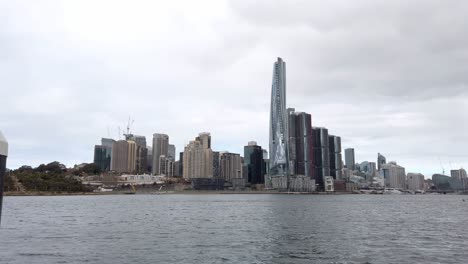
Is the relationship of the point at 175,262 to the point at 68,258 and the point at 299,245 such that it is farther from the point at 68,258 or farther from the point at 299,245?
the point at 299,245

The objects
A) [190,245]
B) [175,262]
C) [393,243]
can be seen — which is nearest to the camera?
[175,262]

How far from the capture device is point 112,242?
173 feet

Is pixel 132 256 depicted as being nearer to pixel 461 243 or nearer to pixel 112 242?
pixel 112 242

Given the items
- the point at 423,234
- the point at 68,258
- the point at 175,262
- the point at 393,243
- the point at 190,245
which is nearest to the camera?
the point at 175,262

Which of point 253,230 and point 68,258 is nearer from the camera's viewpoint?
point 68,258

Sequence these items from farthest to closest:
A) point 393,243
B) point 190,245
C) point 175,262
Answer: point 393,243 < point 190,245 < point 175,262

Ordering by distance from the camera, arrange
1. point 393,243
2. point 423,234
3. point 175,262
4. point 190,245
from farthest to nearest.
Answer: point 423,234 < point 393,243 < point 190,245 < point 175,262

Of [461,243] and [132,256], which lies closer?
[132,256]

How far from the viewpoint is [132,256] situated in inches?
1661

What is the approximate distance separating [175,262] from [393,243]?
3004 cm

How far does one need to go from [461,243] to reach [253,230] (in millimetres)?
30422

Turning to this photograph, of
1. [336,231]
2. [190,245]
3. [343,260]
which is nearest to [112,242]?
[190,245]

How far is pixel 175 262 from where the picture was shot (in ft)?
128

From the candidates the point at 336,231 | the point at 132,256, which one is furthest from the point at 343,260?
the point at 336,231
